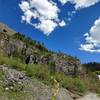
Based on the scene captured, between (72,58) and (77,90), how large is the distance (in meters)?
13.8

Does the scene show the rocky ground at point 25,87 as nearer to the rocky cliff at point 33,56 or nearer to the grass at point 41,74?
the grass at point 41,74

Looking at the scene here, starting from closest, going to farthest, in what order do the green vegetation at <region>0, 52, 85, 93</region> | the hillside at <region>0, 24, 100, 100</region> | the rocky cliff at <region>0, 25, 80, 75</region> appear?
the hillside at <region>0, 24, 100, 100</region>, the green vegetation at <region>0, 52, 85, 93</region>, the rocky cliff at <region>0, 25, 80, 75</region>

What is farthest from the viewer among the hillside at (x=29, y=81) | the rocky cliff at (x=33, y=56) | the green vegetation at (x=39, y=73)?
the rocky cliff at (x=33, y=56)

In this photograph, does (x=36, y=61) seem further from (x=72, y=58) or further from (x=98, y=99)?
(x=98, y=99)

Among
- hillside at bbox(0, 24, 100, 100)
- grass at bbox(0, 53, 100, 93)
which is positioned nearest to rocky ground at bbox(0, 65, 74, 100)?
hillside at bbox(0, 24, 100, 100)

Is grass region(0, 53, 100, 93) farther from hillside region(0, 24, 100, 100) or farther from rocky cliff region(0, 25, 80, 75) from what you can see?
rocky cliff region(0, 25, 80, 75)

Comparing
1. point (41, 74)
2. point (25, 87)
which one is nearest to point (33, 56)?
point (41, 74)

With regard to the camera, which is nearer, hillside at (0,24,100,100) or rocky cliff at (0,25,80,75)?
hillside at (0,24,100,100)

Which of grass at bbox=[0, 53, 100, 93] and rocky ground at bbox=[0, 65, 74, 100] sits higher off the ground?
grass at bbox=[0, 53, 100, 93]

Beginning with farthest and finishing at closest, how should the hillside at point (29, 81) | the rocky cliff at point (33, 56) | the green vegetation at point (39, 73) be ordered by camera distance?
1. the rocky cliff at point (33, 56)
2. the green vegetation at point (39, 73)
3. the hillside at point (29, 81)

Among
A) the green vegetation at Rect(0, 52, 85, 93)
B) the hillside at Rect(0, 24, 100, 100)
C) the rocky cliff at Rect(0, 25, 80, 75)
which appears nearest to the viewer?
the hillside at Rect(0, 24, 100, 100)

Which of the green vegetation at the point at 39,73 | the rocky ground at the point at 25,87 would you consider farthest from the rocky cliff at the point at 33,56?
the rocky ground at the point at 25,87

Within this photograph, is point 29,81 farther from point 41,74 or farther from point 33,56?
point 33,56

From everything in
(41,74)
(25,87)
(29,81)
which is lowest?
(25,87)
